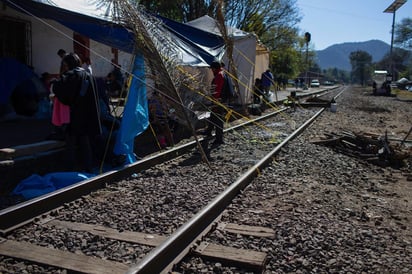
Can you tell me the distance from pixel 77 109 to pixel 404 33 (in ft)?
310

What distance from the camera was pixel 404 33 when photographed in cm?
8806

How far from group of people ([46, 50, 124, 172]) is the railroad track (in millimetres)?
850

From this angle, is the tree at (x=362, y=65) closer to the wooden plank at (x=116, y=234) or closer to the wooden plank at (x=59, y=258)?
the wooden plank at (x=116, y=234)

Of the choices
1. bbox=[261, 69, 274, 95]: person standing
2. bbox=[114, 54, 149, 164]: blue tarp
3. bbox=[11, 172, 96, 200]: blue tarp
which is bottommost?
bbox=[11, 172, 96, 200]: blue tarp

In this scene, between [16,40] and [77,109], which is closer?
[77,109]

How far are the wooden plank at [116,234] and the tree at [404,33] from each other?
3782 inches

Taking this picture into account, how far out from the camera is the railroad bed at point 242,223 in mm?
4062

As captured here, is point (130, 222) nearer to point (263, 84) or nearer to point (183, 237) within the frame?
point (183, 237)

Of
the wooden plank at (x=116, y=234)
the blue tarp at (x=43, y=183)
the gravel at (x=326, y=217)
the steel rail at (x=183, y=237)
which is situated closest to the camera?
the steel rail at (x=183, y=237)

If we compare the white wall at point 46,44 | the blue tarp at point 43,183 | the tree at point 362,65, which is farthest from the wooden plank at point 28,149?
the tree at point 362,65

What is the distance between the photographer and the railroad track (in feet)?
13.0

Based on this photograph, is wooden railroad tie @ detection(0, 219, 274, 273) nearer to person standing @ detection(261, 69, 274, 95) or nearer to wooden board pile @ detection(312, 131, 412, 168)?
wooden board pile @ detection(312, 131, 412, 168)

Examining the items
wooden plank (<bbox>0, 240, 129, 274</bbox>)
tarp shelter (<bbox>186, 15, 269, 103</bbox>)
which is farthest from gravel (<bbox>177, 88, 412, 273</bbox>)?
tarp shelter (<bbox>186, 15, 269, 103</bbox>)

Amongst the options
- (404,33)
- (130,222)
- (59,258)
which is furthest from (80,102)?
(404,33)
